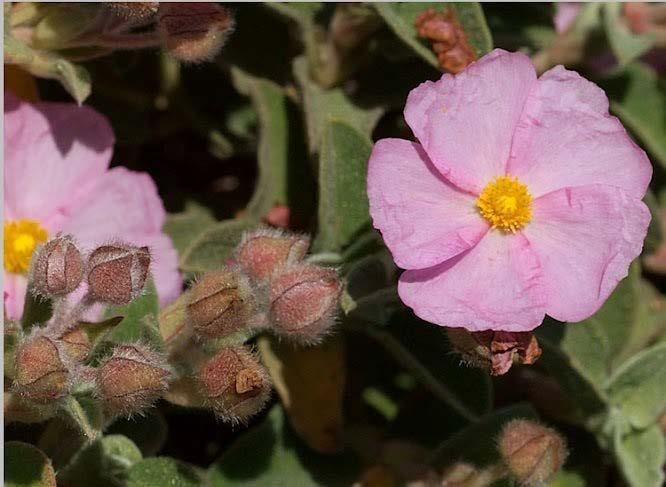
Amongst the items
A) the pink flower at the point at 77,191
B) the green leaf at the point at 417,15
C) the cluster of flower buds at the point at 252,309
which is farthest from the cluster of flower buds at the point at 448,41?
the pink flower at the point at 77,191

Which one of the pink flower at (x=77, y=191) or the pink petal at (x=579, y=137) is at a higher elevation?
the pink petal at (x=579, y=137)

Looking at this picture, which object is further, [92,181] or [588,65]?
[588,65]

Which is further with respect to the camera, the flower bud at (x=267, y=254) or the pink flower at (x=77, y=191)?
the pink flower at (x=77, y=191)

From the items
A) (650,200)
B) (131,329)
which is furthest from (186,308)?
(650,200)

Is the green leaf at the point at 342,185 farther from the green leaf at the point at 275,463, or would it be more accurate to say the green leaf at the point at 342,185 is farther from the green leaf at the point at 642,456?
the green leaf at the point at 642,456

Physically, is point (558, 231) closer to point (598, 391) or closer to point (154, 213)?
point (598, 391)

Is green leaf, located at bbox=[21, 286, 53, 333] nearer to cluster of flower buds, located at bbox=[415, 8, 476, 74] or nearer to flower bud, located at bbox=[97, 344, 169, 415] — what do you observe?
flower bud, located at bbox=[97, 344, 169, 415]
